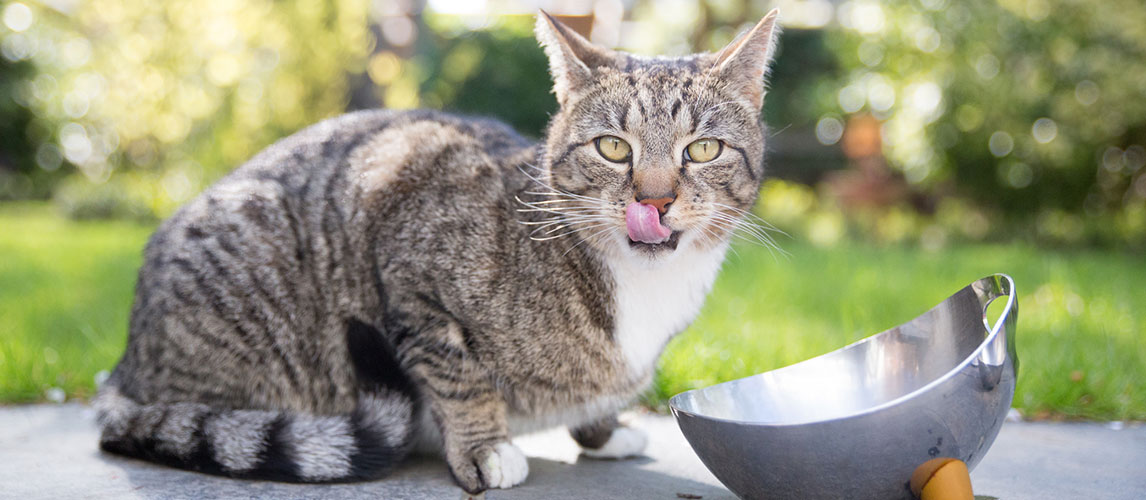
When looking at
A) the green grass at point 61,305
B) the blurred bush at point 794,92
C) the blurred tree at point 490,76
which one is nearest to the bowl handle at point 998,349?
the green grass at point 61,305

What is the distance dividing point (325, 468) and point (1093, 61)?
7287 millimetres

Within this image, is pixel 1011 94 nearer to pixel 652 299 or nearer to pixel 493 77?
pixel 493 77

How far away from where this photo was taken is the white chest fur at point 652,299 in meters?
2.15

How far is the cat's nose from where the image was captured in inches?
75.8

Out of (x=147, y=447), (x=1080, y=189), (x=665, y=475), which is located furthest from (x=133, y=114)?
(x=1080, y=189)

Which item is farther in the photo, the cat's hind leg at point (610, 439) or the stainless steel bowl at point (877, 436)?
the cat's hind leg at point (610, 439)

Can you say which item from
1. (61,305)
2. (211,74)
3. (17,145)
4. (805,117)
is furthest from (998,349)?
(17,145)

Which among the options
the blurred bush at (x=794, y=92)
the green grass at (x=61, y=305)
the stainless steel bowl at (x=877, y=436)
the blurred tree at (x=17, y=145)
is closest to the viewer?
the stainless steel bowl at (x=877, y=436)

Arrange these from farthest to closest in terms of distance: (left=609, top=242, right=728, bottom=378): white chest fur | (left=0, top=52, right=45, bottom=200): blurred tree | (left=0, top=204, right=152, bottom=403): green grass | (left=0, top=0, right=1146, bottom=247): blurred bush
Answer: (left=0, top=52, right=45, bottom=200): blurred tree, (left=0, top=0, right=1146, bottom=247): blurred bush, (left=0, top=204, right=152, bottom=403): green grass, (left=609, top=242, right=728, bottom=378): white chest fur

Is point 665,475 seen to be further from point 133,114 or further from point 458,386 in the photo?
point 133,114

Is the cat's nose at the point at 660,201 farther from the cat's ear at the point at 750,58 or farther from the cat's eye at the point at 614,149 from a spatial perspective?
the cat's ear at the point at 750,58

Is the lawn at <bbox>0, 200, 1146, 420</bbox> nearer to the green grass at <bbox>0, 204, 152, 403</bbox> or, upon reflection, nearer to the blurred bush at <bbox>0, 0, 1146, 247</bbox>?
the green grass at <bbox>0, 204, 152, 403</bbox>

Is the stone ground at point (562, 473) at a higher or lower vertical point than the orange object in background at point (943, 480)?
lower

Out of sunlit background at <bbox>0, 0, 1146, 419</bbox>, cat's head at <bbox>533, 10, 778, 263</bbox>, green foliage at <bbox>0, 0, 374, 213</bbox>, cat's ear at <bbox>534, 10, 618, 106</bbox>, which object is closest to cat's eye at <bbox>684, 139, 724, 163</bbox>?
cat's head at <bbox>533, 10, 778, 263</bbox>
